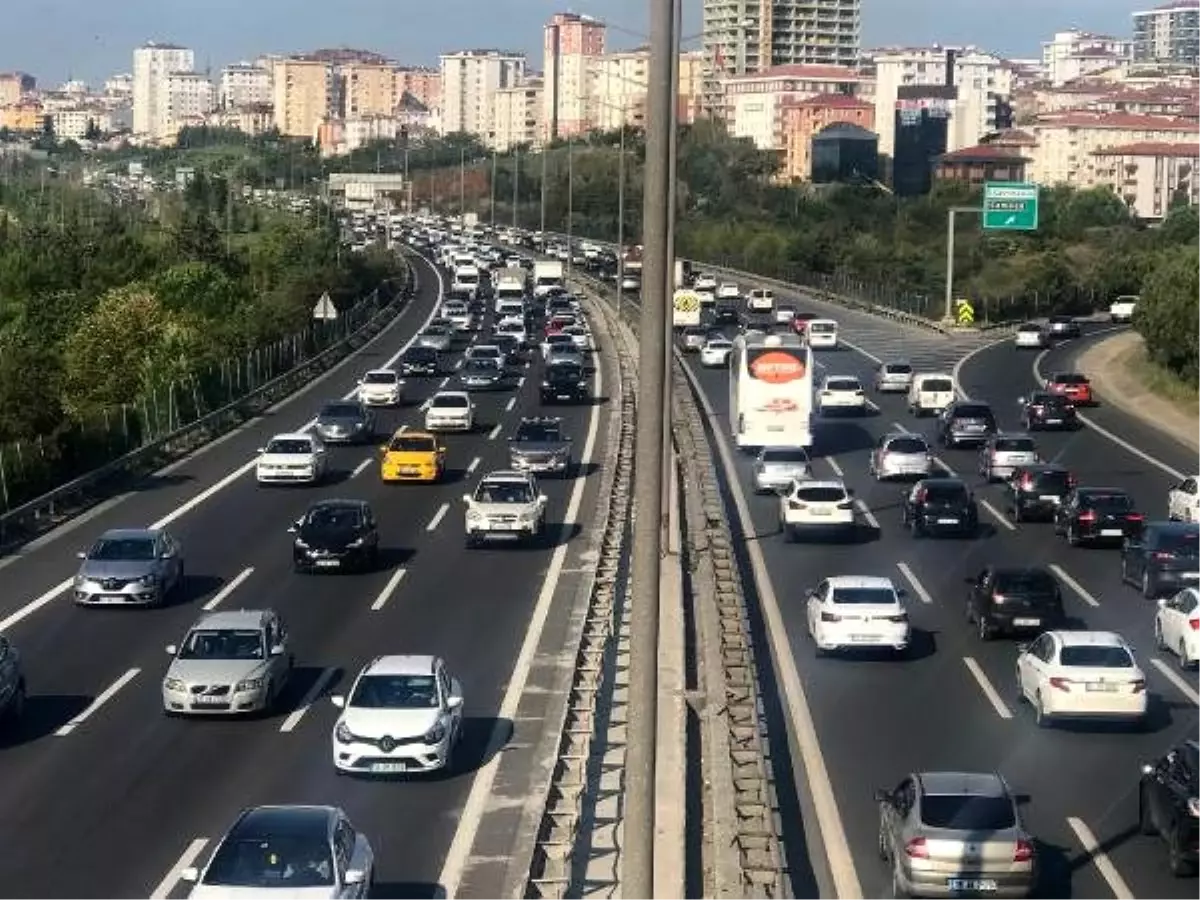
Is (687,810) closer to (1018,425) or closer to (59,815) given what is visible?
(59,815)

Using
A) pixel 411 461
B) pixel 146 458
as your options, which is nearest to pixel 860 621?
pixel 411 461

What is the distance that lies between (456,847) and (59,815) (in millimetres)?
4032

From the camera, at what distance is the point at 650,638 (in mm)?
11211

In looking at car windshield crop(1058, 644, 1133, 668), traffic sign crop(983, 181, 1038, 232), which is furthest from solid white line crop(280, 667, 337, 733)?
traffic sign crop(983, 181, 1038, 232)

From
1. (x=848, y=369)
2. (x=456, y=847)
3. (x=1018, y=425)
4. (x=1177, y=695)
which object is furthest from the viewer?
(x=848, y=369)

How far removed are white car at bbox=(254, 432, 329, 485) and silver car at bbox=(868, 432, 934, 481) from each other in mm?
12766

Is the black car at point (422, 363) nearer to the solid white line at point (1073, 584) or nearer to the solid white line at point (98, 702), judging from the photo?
the solid white line at point (1073, 584)

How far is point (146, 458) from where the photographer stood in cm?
5012

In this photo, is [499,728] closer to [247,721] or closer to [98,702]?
[247,721]

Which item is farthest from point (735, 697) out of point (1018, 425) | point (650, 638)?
point (1018, 425)

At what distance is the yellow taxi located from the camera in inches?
1891

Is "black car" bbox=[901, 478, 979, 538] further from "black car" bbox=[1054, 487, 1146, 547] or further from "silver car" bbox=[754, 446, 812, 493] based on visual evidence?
"silver car" bbox=[754, 446, 812, 493]

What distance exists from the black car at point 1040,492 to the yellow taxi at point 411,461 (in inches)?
513

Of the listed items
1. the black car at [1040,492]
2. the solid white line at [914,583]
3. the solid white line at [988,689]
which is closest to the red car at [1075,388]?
the black car at [1040,492]
